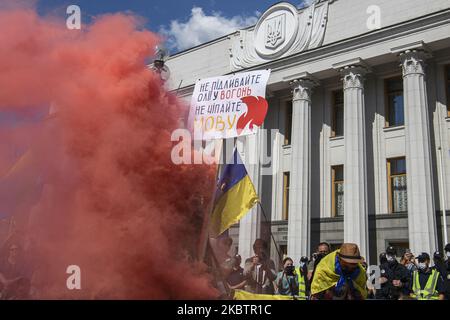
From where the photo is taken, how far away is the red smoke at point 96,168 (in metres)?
5.99

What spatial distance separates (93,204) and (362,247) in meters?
13.9

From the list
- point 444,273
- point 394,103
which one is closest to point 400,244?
point 394,103

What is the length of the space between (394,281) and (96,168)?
236 inches

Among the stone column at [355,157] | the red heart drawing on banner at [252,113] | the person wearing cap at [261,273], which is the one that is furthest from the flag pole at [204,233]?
the stone column at [355,157]

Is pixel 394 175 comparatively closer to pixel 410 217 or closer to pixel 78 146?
pixel 410 217

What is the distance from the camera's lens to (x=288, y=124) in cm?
2342

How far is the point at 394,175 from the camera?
19.1m

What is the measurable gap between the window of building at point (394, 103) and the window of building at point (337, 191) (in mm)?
3159

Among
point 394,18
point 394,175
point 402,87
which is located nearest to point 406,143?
point 394,175

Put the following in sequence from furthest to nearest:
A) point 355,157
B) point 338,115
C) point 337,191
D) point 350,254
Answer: point 338,115 → point 337,191 → point 355,157 → point 350,254

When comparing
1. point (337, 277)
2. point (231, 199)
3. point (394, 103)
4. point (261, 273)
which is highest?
point (394, 103)

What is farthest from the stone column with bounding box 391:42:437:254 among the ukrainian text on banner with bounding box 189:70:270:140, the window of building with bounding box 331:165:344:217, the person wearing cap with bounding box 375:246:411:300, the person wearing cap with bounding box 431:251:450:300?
the person wearing cap with bounding box 375:246:411:300

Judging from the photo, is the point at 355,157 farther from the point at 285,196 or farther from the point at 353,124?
the point at 285,196

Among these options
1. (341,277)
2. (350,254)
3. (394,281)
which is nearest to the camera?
(350,254)
